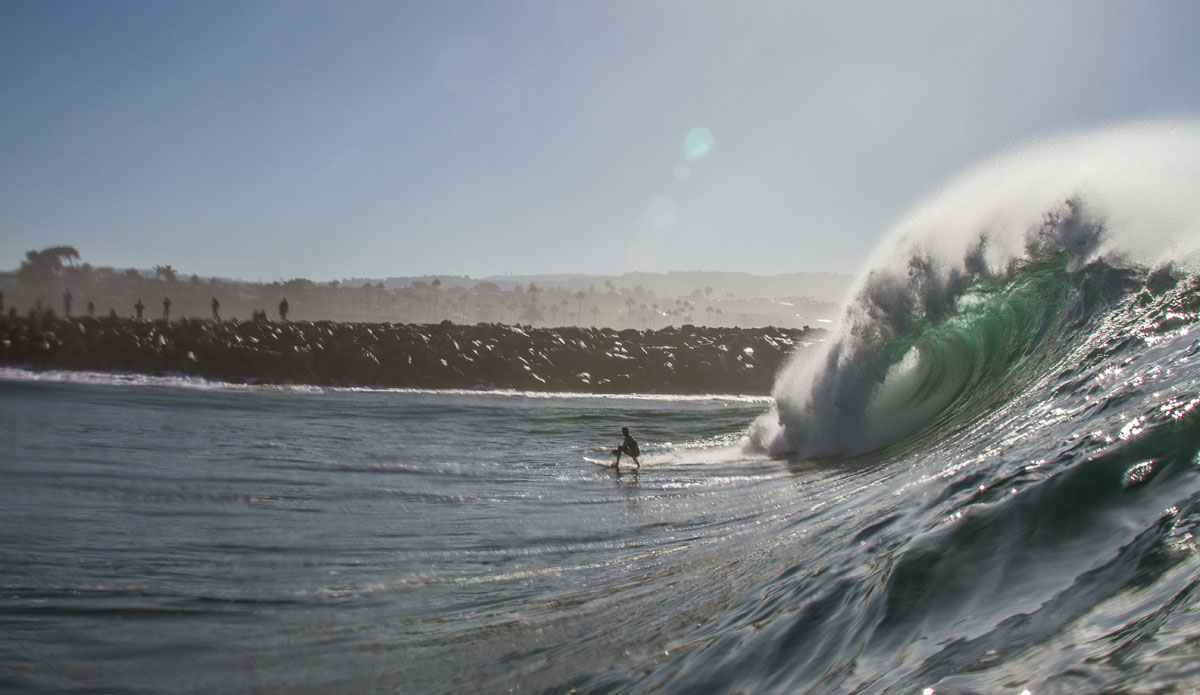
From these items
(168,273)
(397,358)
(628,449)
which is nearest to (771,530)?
(628,449)

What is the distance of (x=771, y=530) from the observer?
7.26m

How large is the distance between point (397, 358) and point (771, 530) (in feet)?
91.0

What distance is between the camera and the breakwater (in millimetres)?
32406

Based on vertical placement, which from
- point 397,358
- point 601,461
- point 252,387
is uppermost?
point 397,358

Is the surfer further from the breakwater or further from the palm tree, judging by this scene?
the palm tree

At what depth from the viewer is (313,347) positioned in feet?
116

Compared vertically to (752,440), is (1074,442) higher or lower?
higher

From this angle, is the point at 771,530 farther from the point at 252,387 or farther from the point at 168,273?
the point at 168,273

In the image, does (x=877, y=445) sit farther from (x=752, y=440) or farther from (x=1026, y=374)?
(x=752, y=440)

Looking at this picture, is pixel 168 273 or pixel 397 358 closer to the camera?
pixel 397 358

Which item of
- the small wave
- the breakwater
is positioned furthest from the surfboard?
the breakwater

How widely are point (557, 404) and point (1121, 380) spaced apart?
20.4 m

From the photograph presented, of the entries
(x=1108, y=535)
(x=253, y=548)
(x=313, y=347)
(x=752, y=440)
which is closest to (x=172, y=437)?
(x=253, y=548)

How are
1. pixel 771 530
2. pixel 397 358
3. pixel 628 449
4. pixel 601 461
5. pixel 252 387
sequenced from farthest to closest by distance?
pixel 397 358 < pixel 252 387 < pixel 601 461 < pixel 628 449 < pixel 771 530
